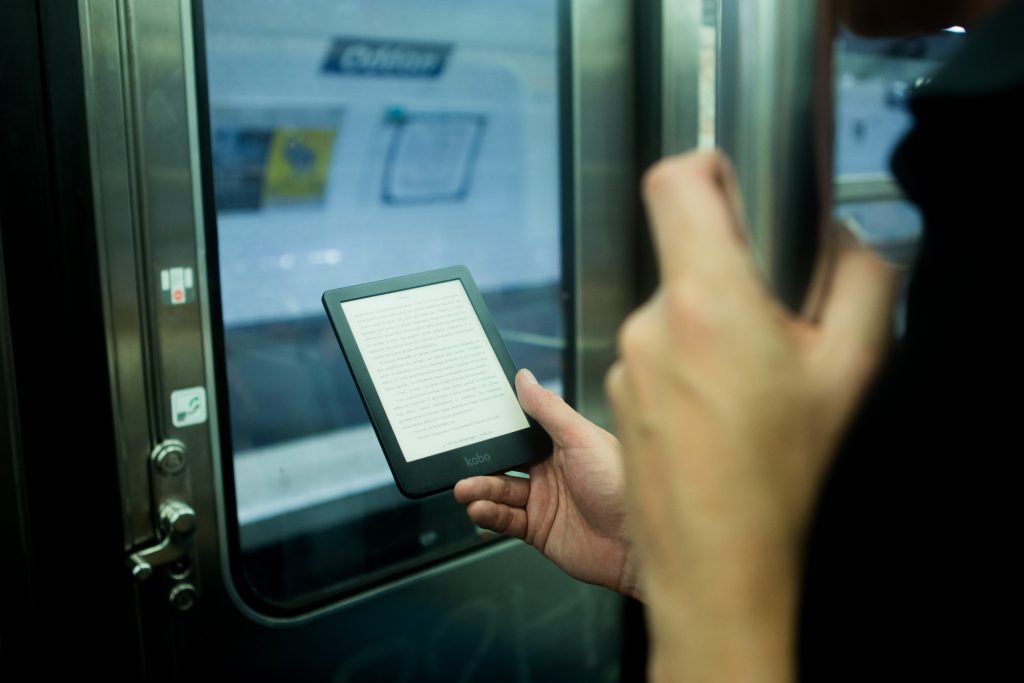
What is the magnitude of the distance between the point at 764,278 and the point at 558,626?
190 cm

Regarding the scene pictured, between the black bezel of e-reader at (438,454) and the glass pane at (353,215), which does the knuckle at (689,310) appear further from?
the glass pane at (353,215)

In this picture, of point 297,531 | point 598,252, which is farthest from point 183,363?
point 598,252

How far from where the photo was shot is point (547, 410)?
116 cm

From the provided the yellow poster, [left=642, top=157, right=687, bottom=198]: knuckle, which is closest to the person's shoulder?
[left=642, top=157, right=687, bottom=198]: knuckle

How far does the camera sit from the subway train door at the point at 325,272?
1433 mm

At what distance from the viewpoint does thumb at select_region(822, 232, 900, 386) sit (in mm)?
406

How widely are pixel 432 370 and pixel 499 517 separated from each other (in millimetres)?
239

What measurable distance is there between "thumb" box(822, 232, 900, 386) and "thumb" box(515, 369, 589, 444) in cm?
75

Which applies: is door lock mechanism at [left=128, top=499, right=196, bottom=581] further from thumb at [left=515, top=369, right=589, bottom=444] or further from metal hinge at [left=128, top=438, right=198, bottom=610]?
thumb at [left=515, top=369, right=589, bottom=444]

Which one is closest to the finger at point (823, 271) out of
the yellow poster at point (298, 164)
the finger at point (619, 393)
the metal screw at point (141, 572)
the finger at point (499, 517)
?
the finger at point (619, 393)

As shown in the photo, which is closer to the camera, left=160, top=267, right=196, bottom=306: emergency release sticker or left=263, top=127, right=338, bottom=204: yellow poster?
left=160, top=267, right=196, bottom=306: emergency release sticker

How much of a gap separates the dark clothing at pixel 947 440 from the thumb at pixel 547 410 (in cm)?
75

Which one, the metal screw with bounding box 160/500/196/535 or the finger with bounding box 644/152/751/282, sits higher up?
the finger with bounding box 644/152/751/282

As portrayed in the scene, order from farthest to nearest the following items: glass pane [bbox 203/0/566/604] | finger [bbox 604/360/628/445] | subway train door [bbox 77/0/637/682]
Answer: glass pane [bbox 203/0/566/604] → subway train door [bbox 77/0/637/682] → finger [bbox 604/360/628/445]
